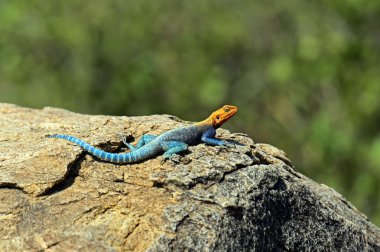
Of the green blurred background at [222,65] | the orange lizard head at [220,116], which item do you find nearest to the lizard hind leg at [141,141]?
the orange lizard head at [220,116]

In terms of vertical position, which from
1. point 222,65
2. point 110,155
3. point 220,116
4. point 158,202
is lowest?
point 158,202

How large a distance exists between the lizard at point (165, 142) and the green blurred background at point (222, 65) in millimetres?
8833

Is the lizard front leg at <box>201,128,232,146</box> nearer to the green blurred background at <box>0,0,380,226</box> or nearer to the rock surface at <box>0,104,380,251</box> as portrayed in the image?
the rock surface at <box>0,104,380,251</box>

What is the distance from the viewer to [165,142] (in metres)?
6.13

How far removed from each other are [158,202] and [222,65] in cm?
1604

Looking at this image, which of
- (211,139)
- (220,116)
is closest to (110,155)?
(211,139)

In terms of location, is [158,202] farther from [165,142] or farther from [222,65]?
[222,65]

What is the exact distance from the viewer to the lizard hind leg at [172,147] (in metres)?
6.00

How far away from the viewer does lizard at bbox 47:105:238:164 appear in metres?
5.90

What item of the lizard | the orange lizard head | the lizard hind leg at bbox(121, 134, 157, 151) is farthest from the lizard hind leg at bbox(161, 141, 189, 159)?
the orange lizard head

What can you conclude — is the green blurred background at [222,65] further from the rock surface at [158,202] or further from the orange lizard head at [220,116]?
the rock surface at [158,202]

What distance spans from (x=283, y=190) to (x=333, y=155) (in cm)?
957

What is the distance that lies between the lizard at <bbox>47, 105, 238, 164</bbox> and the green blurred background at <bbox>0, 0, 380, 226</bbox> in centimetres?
883

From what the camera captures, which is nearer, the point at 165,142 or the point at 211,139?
the point at 165,142
